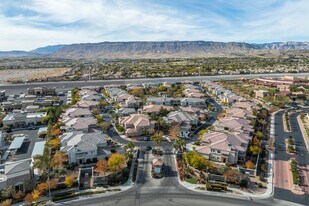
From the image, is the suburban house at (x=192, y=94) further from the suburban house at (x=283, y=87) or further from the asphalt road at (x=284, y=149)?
the suburban house at (x=283, y=87)

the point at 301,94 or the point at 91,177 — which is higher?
the point at 301,94

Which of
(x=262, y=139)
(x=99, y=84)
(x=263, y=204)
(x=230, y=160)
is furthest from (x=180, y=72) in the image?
(x=263, y=204)

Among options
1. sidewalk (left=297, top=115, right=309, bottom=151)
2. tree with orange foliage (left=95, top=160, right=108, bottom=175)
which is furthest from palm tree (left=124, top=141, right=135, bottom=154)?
sidewalk (left=297, top=115, right=309, bottom=151)

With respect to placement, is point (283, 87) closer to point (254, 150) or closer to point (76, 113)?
point (254, 150)

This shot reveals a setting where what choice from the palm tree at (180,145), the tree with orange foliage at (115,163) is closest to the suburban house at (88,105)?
the palm tree at (180,145)

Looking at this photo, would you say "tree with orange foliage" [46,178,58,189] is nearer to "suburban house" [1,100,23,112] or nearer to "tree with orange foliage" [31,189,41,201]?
"tree with orange foliage" [31,189,41,201]

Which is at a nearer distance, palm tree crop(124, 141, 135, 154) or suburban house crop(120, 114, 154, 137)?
palm tree crop(124, 141, 135, 154)

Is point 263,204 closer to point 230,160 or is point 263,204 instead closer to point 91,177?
point 230,160
